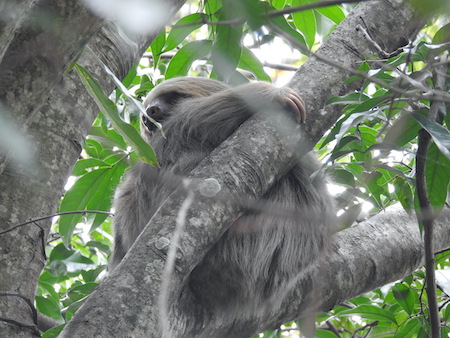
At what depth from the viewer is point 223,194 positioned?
2.14 meters

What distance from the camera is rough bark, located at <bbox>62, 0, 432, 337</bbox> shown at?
1.74 metres

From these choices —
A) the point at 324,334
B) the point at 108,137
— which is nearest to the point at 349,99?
the point at 324,334

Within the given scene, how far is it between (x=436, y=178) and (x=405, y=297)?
1.04 metres

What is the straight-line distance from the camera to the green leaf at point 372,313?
3113 millimetres

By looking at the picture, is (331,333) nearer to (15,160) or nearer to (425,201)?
(425,201)

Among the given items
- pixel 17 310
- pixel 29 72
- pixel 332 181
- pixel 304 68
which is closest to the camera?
pixel 29 72

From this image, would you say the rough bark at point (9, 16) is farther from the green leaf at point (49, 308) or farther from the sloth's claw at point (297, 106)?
the green leaf at point (49, 308)

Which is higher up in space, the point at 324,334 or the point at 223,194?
the point at 223,194

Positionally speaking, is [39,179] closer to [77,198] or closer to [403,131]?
[77,198]

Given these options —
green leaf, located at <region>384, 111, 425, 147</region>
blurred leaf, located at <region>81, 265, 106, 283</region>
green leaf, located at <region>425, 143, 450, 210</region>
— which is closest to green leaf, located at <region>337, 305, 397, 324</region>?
green leaf, located at <region>425, 143, 450, 210</region>

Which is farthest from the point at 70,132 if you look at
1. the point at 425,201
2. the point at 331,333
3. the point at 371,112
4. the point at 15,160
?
the point at 331,333

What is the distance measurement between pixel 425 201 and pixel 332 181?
1.15 meters

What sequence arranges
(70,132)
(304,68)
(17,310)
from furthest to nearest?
(304,68) < (70,132) < (17,310)

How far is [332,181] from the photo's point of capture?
11.1 ft
